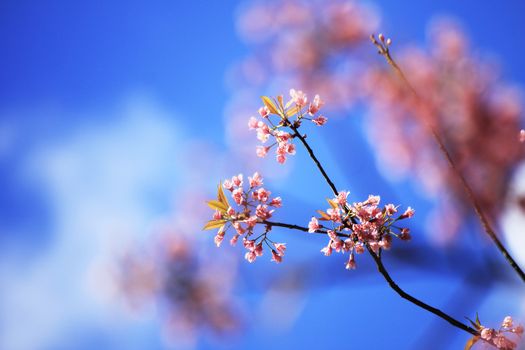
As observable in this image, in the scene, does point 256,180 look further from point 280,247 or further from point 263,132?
point 280,247

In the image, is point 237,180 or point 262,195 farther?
point 237,180

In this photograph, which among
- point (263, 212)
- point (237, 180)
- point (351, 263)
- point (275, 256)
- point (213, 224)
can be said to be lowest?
point (351, 263)

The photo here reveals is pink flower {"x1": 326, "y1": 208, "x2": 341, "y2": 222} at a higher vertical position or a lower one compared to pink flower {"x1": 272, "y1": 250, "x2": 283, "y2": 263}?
lower

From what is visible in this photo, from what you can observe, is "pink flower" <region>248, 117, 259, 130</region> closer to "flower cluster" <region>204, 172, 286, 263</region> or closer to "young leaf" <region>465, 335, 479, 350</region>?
"flower cluster" <region>204, 172, 286, 263</region>

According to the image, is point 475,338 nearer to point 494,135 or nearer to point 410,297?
point 410,297

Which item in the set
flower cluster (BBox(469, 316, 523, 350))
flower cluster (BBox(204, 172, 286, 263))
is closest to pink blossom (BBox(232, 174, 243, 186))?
flower cluster (BBox(204, 172, 286, 263))

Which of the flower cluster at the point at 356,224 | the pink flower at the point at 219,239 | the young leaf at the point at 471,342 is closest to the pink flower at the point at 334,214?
the flower cluster at the point at 356,224

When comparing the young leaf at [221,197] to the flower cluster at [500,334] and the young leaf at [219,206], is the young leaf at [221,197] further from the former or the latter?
the flower cluster at [500,334]

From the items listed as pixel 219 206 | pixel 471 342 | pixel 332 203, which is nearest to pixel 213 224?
pixel 219 206
